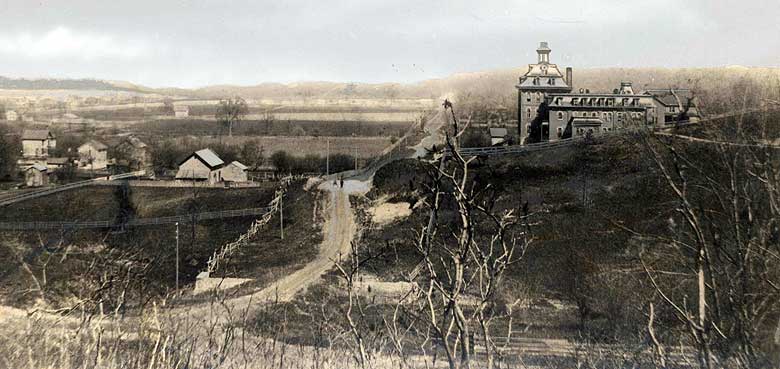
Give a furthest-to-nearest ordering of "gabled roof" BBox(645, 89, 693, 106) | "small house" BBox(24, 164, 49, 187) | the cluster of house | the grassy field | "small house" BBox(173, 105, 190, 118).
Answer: "small house" BBox(173, 105, 190, 118) < the cluster of house < "small house" BBox(24, 164, 49, 187) < "gabled roof" BBox(645, 89, 693, 106) < the grassy field

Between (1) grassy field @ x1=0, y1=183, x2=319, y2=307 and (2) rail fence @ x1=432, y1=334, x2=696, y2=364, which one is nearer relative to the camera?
(2) rail fence @ x1=432, y1=334, x2=696, y2=364

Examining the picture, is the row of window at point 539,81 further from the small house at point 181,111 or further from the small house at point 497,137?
the small house at point 181,111

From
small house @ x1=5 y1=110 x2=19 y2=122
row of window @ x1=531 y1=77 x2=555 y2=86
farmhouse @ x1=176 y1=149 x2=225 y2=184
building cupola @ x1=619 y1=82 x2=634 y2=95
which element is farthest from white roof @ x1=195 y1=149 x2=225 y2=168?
building cupola @ x1=619 y1=82 x2=634 y2=95

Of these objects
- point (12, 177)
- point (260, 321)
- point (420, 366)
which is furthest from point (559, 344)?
point (12, 177)

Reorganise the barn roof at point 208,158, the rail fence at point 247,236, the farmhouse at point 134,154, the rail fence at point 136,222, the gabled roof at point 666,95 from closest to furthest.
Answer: the rail fence at point 247,236 < the rail fence at point 136,222 < the gabled roof at point 666,95 < the barn roof at point 208,158 < the farmhouse at point 134,154

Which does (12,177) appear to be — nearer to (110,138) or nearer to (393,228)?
(110,138)

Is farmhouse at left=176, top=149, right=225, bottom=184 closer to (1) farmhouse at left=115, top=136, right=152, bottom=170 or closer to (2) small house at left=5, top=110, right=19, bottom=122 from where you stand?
(1) farmhouse at left=115, top=136, right=152, bottom=170

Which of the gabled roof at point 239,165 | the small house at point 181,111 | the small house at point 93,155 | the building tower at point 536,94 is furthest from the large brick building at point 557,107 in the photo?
the small house at point 93,155

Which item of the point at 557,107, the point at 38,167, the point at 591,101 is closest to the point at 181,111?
the point at 38,167
